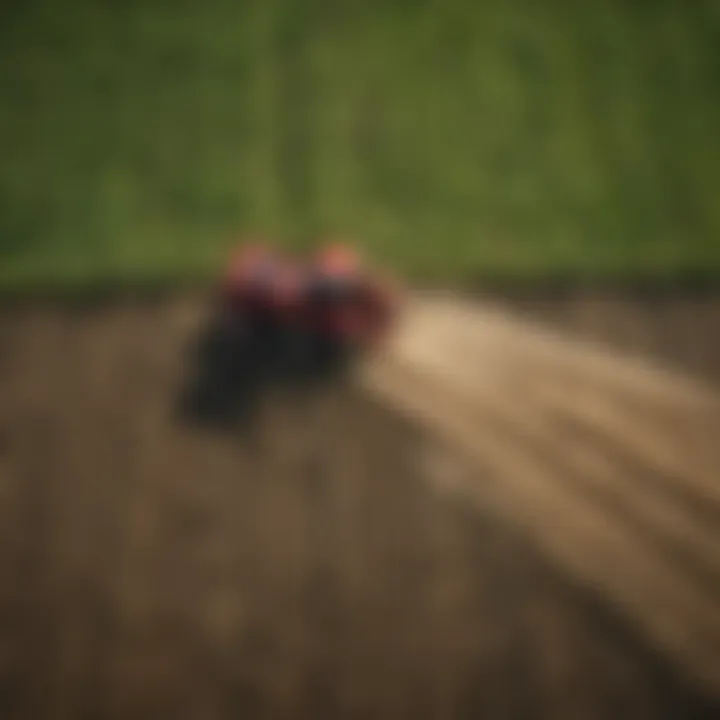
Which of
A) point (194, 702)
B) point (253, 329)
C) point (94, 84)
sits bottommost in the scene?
point (194, 702)

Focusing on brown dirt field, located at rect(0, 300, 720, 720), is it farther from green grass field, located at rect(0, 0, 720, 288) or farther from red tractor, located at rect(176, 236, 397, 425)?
green grass field, located at rect(0, 0, 720, 288)

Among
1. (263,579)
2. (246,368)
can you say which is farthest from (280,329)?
(263,579)

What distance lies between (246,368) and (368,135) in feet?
4.67


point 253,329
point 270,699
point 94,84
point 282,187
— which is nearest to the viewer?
point 270,699

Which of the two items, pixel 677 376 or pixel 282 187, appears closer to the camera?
pixel 677 376

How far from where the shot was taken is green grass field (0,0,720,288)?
498cm

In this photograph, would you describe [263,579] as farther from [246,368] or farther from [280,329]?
[280,329]

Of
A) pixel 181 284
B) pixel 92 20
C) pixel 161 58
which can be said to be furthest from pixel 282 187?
pixel 92 20

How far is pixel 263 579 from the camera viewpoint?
4.13 m

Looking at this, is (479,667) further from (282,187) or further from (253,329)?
(282,187)

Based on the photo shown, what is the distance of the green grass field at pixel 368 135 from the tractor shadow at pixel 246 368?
399 millimetres

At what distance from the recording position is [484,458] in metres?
4.36

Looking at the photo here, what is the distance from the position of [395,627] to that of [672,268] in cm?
206

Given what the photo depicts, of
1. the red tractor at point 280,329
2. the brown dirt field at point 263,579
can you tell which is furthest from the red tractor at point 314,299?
the brown dirt field at point 263,579
